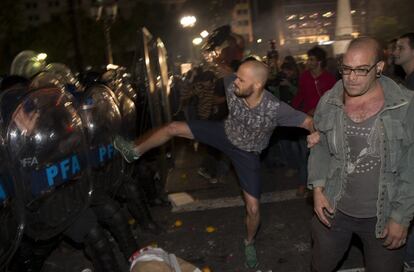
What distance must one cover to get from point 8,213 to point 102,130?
68.3 inches

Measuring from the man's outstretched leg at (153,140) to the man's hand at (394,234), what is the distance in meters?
2.07

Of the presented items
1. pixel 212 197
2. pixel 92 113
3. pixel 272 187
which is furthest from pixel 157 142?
pixel 272 187

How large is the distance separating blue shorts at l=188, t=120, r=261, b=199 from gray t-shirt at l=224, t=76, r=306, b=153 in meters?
0.06

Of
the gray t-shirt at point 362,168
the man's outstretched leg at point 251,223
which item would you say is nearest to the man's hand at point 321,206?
the gray t-shirt at point 362,168

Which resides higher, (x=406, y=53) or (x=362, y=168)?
(x=406, y=53)

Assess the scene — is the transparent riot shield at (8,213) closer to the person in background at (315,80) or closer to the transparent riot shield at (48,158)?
the transparent riot shield at (48,158)

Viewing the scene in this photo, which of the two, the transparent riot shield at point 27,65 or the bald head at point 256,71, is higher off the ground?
the transparent riot shield at point 27,65

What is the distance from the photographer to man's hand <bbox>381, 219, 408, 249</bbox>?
258cm

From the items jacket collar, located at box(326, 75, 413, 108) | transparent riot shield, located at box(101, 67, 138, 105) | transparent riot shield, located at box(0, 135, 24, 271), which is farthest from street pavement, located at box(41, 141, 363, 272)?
transparent riot shield, located at box(0, 135, 24, 271)

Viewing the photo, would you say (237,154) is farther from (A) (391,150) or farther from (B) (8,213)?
(B) (8,213)

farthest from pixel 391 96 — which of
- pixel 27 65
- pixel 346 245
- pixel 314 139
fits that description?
pixel 27 65

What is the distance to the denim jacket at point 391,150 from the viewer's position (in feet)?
8.33

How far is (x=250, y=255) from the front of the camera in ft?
13.9

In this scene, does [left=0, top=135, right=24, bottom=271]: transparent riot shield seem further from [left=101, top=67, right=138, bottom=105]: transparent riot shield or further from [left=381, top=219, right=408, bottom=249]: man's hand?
[left=101, top=67, right=138, bottom=105]: transparent riot shield
